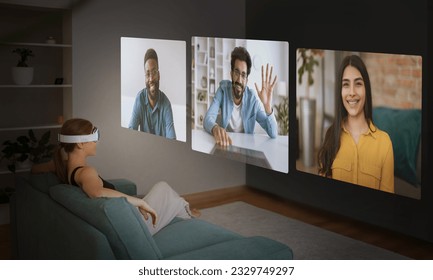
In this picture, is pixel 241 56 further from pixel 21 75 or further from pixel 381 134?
pixel 21 75

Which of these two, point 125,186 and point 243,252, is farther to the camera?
point 125,186

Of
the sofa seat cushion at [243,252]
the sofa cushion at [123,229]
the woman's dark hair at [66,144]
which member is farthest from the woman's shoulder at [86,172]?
A: the sofa seat cushion at [243,252]

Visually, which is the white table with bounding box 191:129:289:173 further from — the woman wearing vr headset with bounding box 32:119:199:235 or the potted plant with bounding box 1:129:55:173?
the potted plant with bounding box 1:129:55:173

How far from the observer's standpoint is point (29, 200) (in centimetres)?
231

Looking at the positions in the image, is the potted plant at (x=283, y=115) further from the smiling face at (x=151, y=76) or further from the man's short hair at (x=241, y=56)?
the smiling face at (x=151, y=76)

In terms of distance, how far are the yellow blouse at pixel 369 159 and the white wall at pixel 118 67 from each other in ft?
2.50

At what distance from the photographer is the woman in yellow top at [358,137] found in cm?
253

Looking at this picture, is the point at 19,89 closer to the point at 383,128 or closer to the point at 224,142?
the point at 224,142

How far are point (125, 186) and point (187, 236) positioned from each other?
627 millimetres

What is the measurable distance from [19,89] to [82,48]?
34 centimetres

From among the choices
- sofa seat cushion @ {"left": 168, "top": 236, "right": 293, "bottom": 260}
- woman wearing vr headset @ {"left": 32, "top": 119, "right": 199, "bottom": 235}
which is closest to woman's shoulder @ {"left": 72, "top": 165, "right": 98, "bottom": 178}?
woman wearing vr headset @ {"left": 32, "top": 119, "right": 199, "bottom": 235}

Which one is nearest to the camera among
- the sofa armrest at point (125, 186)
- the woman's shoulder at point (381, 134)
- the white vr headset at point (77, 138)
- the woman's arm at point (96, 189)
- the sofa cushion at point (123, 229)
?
the sofa cushion at point (123, 229)

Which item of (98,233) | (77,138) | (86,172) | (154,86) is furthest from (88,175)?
(154,86)

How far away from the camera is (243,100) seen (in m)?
2.98
